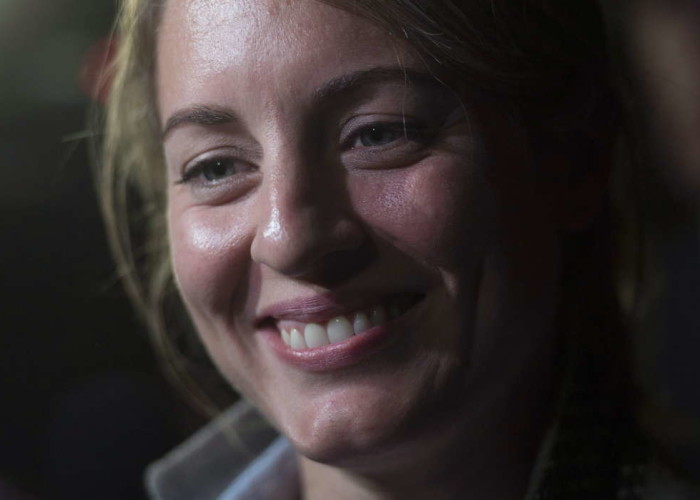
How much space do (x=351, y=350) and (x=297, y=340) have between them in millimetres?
66

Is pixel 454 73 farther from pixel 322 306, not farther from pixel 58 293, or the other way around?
pixel 58 293

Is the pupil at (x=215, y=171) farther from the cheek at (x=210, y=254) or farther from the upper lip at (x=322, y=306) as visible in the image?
the upper lip at (x=322, y=306)

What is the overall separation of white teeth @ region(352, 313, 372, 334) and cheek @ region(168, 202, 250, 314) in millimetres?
127

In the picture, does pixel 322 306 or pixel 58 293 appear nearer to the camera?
pixel 322 306

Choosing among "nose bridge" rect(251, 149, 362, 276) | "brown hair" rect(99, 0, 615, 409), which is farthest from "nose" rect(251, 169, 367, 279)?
"brown hair" rect(99, 0, 615, 409)

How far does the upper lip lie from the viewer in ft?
2.79

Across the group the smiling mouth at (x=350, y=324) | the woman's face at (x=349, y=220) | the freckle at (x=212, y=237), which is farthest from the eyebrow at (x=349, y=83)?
the smiling mouth at (x=350, y=324)

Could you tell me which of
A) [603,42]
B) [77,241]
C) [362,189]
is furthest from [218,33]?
[77,241]

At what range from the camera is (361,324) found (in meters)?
0.86

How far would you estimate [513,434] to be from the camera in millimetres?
960

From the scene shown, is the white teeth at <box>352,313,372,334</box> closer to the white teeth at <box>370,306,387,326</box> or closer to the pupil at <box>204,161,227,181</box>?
the white teeth at <box>370,306,387,326</box>

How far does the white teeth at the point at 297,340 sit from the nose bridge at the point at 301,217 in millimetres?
98

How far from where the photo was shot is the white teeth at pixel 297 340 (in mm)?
885

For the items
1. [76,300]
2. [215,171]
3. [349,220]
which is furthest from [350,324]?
[76,300]
